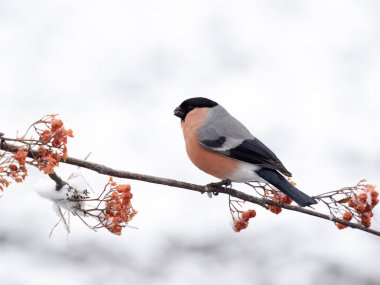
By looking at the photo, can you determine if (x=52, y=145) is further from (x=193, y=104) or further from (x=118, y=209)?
(x=193, y=104)

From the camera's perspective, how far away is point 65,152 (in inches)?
53.3

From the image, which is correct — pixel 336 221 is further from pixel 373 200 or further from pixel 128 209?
pixel 128 209

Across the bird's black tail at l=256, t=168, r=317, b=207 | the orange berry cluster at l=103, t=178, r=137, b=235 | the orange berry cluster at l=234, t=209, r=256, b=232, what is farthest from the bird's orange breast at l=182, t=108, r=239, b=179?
the orange berry cluster at l=103, t=178, r=137, b=235

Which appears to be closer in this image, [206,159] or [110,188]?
[110,188]

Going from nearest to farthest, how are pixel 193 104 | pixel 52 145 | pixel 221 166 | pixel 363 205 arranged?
pixel 52 145, pixel 363 205, pixel 221 166, pixel 193 104

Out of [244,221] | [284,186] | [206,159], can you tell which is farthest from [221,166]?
[244,221]

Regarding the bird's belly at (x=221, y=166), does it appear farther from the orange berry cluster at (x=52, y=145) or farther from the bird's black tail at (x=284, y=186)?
the orange berry cluster at (x=52, y=145)

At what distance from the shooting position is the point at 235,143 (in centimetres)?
287

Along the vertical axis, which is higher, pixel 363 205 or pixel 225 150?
pixel 225 150

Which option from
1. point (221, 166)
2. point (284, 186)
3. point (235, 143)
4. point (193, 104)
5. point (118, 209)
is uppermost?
point (193, 104)

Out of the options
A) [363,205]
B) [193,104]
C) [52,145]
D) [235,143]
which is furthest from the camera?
[193,104]

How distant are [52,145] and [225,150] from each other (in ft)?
4.96

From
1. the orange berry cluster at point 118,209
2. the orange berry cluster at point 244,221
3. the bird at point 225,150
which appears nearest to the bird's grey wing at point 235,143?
the bird at point 225,150

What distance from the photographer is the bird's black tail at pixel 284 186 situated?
1958 mm
